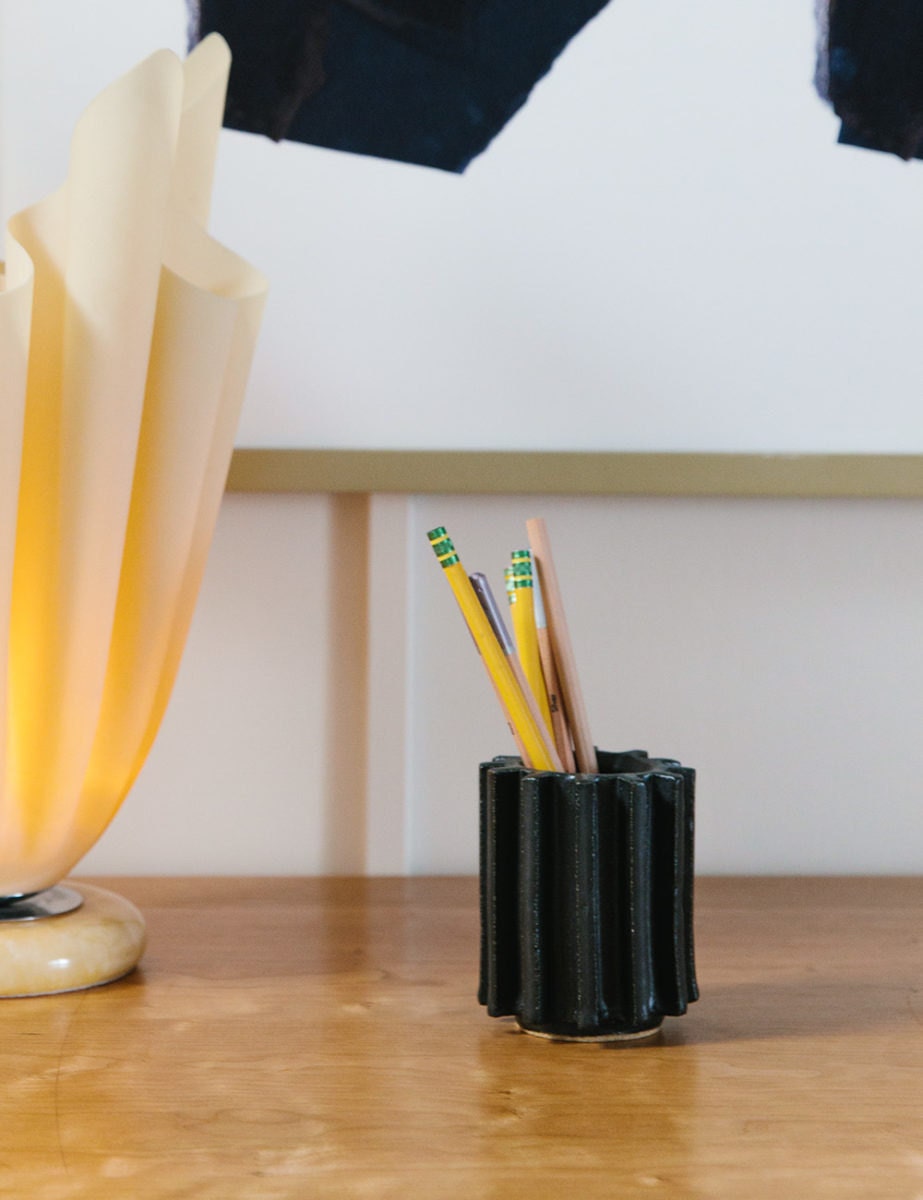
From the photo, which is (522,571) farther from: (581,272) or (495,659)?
(581,272)

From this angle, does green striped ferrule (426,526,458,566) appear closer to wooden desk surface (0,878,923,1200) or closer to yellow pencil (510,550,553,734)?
yellow pencil (510,550,553,734)

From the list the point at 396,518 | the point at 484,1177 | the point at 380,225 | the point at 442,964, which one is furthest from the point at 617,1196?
the point at 380,225

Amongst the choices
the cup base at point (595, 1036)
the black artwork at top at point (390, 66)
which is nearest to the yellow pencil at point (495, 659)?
the cup base at point (595, 1036)

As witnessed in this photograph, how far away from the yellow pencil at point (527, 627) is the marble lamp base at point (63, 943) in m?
0.23

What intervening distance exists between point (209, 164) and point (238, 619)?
0.98 feet

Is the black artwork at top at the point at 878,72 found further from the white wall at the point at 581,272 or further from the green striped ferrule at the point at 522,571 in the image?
the green striped ferrule at the point at 522,571

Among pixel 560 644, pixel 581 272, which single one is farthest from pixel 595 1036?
→ pixel 581 272

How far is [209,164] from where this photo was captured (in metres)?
0.58

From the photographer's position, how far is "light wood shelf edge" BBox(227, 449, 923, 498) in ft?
2.44

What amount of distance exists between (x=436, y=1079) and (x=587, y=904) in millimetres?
87

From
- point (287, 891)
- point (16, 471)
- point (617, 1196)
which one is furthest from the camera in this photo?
point (287, 891)

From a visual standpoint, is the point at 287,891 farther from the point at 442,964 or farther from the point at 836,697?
the point at 836,697

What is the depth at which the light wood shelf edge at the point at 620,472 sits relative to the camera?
0.74m

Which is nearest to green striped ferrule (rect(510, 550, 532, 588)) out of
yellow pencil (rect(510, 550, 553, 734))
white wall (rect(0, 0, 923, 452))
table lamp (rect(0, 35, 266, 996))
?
yellow pencil (rect(510, 550, 553, 734))
